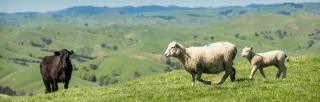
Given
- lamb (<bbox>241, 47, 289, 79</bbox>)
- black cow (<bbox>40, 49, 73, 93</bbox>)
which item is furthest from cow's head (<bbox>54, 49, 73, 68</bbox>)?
lamb (<bbox>241, 47, 289, 79</bbox>)

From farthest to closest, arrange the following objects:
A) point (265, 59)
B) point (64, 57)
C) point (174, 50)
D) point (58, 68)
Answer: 1. point (58, 68)
2. point (64, 57)
3. point (265, 59)
4. point (174, 50)

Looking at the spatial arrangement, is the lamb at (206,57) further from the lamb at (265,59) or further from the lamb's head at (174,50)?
the lamb at (265,59)

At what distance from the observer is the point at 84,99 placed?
80.8ft

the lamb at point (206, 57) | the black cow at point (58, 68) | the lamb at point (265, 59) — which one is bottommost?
the black cow at point (58, 68)

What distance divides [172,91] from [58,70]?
40.6ft

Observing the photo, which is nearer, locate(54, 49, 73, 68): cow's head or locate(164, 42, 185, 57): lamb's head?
locate(164, 42, 185, 57): lamb's head

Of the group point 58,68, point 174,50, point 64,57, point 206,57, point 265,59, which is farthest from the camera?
point 58,68

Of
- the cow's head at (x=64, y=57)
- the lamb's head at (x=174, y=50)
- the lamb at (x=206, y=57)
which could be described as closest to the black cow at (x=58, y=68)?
the cow's head at (x=64, y=57)

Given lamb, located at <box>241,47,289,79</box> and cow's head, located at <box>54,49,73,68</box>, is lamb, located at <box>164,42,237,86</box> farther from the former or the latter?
cow's head, located at <box>54,49,73,68</box>

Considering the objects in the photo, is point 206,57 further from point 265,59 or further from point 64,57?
point 64,57

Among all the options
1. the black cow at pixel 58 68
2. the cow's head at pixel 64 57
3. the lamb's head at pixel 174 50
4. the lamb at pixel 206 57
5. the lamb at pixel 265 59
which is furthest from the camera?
the black cow at pixel 58 68

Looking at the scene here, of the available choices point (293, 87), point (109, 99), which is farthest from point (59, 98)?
point (293, 87)

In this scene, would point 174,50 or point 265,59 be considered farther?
point 265,59

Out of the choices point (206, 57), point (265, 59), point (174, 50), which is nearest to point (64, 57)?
point (174, 50)
